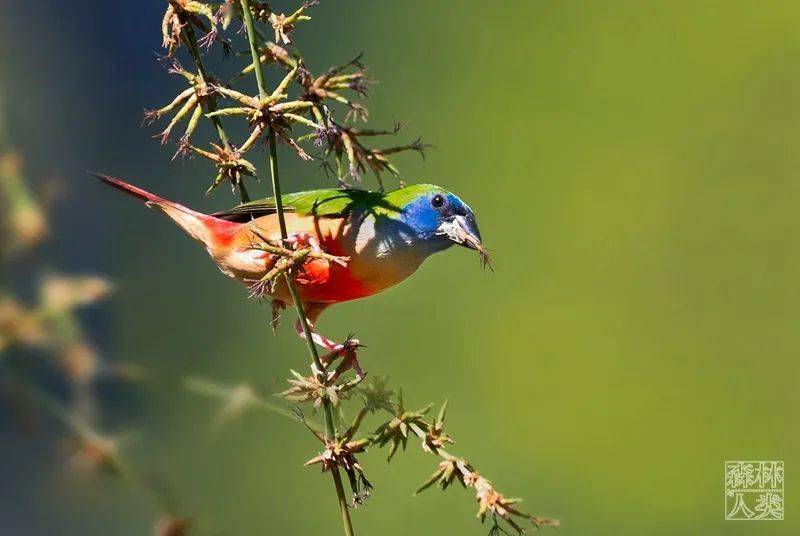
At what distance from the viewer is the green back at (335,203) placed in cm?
114

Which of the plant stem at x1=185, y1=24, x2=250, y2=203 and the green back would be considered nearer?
the plant stem at x1=185, y1=24, x2=250, y2=203

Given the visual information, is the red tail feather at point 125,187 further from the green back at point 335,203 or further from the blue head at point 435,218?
the blue head at point 435,218

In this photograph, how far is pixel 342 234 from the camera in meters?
1.10

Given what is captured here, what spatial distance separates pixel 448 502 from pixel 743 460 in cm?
75

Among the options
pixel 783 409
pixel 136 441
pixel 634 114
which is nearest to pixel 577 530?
pixel 783 409

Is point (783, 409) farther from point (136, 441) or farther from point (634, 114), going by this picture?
point (136, 441)

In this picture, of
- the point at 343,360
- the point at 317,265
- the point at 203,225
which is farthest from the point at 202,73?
the point at 203,225

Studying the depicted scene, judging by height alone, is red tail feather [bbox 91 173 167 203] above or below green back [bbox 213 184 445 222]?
below

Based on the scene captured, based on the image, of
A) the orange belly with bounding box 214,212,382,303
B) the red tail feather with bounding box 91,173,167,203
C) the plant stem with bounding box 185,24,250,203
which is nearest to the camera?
the plant stem with bounding box 185,24,250,203

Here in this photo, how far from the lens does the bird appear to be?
1090 mm

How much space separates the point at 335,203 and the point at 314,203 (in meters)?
0.06

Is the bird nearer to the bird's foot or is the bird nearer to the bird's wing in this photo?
the bird's wing

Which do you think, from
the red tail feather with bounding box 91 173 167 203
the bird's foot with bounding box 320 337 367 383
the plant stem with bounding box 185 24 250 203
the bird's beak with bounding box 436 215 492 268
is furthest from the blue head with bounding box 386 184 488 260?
the plant stem with bounding box 185 24 250 203

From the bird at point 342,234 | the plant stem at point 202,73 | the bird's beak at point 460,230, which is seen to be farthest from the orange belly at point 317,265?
the plant stem at point 202,73
